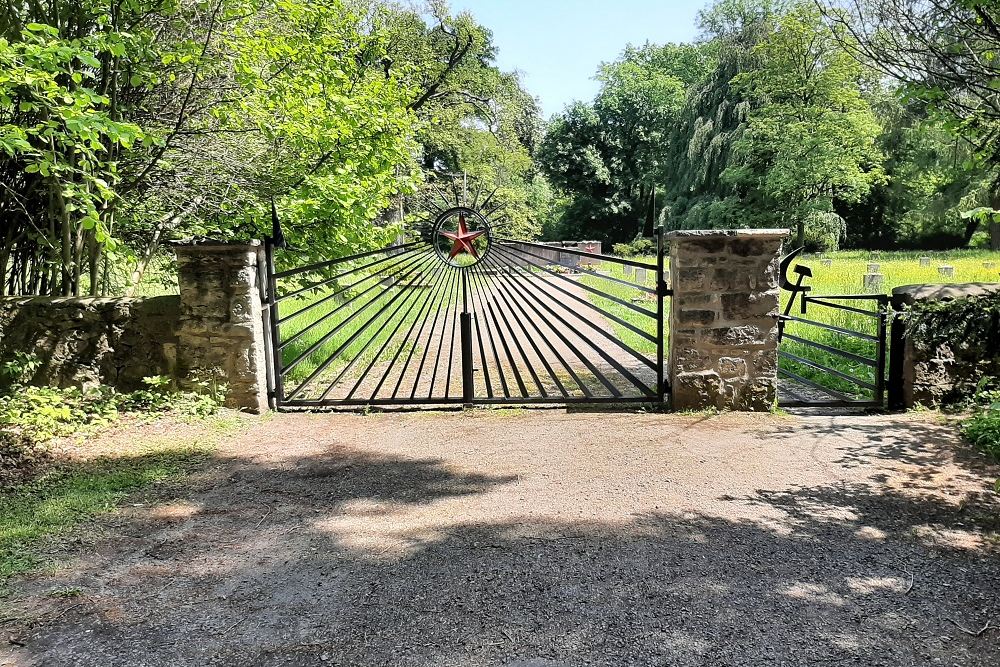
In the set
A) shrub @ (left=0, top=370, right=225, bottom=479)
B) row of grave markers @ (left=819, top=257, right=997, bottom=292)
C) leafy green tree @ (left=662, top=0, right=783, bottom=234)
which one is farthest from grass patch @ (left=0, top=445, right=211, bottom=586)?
leafy green tree @ (left=662, top=0, right=783, bottom=234)

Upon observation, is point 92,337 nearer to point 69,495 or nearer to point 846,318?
point 69,495

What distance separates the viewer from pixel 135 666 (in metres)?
2.36

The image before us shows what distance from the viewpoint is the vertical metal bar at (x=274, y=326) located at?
5930mm

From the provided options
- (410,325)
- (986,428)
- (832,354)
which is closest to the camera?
(986,428)

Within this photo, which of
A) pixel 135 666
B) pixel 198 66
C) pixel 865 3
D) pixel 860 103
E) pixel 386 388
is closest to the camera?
pixel 135 666

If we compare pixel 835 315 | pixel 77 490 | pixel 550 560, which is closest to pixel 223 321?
pixel 77 490

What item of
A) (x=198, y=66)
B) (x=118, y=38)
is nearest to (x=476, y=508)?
(x=118, y=38)

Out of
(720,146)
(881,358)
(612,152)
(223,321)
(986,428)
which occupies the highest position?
(612,152)

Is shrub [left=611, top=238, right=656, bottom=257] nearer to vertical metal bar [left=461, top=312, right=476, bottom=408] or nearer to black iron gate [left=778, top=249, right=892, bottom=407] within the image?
black iron gate [left=778, top=249, right=892, bottom=407]

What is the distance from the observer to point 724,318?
552 centimetres

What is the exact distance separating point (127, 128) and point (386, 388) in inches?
133

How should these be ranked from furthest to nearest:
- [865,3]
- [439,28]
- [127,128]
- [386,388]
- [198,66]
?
[439,28]
[386,388]
[198,66]
[865,3]
[127,128]

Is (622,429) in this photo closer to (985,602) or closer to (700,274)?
(700,274)

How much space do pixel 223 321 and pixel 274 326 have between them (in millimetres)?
447
